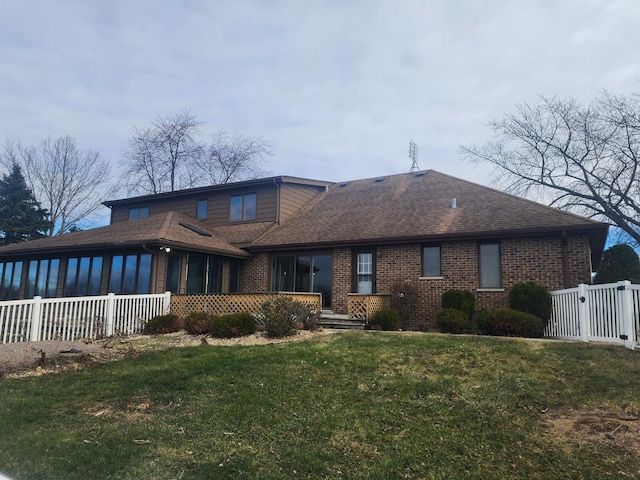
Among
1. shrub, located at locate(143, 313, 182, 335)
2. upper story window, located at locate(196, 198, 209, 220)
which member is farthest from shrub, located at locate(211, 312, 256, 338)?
upper story window, located at locate(196, 198, 209, 220)

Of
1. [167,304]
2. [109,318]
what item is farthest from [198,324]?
[167,304]

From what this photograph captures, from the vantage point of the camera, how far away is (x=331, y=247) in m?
15.5

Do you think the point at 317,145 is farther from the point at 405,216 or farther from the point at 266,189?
the point at 405,216

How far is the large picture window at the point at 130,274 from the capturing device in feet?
47.9

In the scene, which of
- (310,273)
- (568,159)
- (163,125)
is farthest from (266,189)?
(163,125)

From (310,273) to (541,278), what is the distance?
7829 mm

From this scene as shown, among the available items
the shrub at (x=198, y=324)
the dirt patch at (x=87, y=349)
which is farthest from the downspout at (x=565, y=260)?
the shrub at (x=198, y=324)

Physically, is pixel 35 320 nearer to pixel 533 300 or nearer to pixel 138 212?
pixel 533 300

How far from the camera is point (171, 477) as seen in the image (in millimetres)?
3740

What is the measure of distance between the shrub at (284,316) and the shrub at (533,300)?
545 cm

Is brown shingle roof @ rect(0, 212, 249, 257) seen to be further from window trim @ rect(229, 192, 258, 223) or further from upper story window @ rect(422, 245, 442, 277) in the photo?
upper story window @ rect(422, 245, 442, 277)

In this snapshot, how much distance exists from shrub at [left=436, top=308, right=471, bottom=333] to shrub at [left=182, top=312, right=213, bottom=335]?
6.11 meters

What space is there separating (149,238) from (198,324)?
4145 millimetres

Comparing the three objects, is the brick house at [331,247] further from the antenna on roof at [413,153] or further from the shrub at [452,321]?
the antenna on roof at [413,153]
